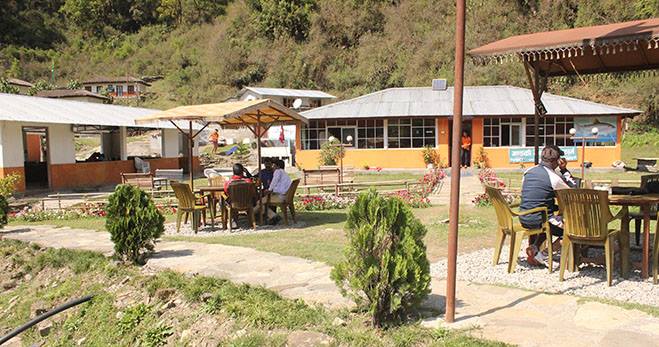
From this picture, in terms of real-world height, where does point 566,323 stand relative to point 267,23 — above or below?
below

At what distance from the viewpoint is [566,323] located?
4129 mm

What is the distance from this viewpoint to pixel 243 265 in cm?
661

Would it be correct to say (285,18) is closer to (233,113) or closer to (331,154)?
(331,154)

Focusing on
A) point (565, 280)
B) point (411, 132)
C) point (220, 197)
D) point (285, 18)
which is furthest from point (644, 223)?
point (285, 18)

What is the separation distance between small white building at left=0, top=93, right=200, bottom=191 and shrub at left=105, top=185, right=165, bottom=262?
1148cm

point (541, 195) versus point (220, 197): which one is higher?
point (541, 195)

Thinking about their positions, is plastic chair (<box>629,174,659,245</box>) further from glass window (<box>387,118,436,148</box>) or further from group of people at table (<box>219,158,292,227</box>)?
glass window (<box>387,118,436,148</box>)

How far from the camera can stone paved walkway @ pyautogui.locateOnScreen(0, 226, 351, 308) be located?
17.5 ft

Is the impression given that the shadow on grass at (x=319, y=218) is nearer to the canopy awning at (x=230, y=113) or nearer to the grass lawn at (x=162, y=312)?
the canopy awning at (x=230, y=113)

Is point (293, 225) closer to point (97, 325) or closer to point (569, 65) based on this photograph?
point (97, 325)

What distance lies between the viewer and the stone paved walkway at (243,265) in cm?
533

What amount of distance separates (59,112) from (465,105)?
17.2 meters

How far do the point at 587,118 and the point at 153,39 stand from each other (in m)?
68.1

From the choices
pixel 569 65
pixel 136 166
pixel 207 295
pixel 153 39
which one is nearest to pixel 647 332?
pixel 207 295
